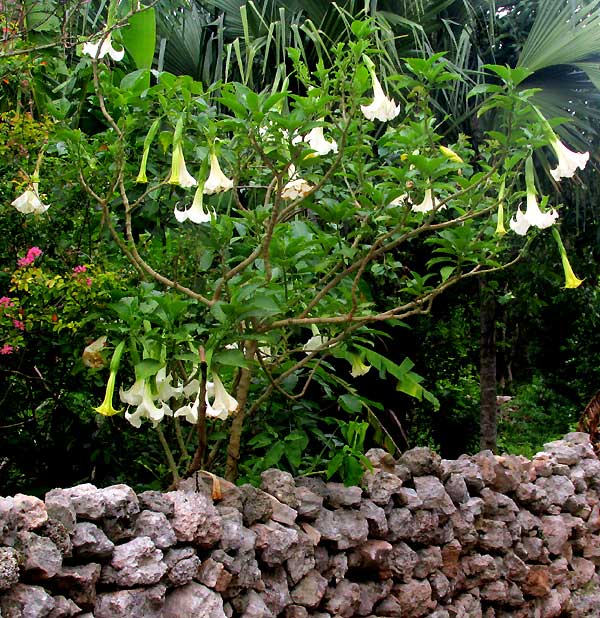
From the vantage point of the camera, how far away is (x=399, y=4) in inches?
223

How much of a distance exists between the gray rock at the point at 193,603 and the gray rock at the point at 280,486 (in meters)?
0.51

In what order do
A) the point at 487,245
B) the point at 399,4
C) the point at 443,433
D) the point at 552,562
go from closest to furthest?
the point at 487,245
the point at 552,562
the point at 399,4
the point at 443,433

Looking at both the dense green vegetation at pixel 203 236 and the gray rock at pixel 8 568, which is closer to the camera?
the gray rock at pixel 8 568

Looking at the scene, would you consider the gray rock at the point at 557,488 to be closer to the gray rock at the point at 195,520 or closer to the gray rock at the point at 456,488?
the gray rock at the point at 456,488

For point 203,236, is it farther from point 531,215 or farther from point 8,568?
point 8,568

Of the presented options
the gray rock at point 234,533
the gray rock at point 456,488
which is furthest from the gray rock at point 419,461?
the gray rock at point 234,533

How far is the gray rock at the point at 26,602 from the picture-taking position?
72.0 inches

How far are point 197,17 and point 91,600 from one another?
4875mm

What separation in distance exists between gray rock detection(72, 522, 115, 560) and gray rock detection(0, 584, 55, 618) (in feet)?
0.54

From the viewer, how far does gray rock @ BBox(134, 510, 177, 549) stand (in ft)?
7.42

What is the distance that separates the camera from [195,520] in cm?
237

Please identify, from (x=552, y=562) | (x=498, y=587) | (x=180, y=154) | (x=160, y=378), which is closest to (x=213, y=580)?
(x=160, y=378)

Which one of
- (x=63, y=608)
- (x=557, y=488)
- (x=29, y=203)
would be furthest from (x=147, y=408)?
(x=557, y=488)

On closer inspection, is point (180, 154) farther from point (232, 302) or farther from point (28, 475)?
point (28, 475)
